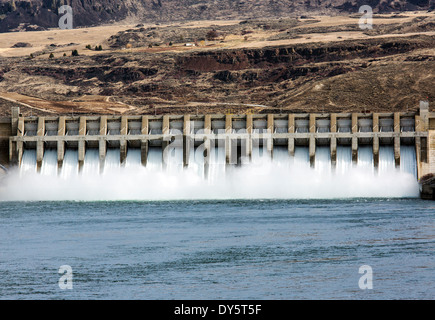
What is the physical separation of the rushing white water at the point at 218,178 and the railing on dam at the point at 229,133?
719mm

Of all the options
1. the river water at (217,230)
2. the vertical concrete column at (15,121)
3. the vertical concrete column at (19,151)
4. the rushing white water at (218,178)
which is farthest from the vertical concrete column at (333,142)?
the vertical concrete column at (15,121)

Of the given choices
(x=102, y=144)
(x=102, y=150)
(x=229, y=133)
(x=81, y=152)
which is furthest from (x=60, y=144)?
(x=229, y=133)

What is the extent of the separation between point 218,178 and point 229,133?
4.89 metres

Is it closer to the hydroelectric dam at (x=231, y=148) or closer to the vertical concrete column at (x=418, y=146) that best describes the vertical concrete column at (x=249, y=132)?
the hydroelectric dam at (x=231, y=148)

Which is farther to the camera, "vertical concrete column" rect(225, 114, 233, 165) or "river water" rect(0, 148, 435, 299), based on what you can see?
"vertical concrete column" rect(225, 114, 233, 165)

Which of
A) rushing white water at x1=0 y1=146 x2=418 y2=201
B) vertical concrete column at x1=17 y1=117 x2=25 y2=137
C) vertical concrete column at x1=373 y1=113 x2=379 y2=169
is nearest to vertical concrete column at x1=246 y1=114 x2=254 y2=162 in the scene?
rushing white water at x1=0 y1=146 x2=418 y2=201

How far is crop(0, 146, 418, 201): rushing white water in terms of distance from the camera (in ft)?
261

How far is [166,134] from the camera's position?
85.0 meters

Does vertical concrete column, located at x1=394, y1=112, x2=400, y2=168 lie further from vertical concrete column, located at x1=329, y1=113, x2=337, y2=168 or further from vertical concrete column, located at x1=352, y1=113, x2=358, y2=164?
vertical concrete column, located at x1=329, y1=113, x2=337, y2=168

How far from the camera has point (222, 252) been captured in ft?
145

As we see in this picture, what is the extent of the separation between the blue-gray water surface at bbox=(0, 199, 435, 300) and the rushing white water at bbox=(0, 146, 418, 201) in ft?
33.7

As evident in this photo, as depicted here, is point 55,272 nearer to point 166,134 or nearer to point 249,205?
point 249,205
